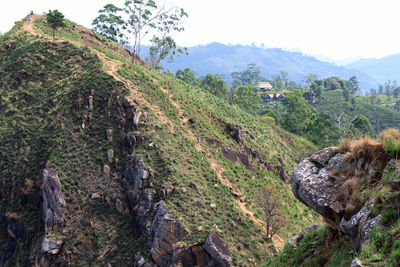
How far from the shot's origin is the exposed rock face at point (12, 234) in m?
26.6

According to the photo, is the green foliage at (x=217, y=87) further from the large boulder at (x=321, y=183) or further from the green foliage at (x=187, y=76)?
the large boulder at (x=321, y=183)

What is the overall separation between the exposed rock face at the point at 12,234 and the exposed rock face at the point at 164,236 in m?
12.9

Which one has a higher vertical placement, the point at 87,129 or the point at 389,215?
the point at 389,215

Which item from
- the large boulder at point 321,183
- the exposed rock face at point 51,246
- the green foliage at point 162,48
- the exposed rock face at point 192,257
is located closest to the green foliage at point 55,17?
the green foliage at point 162,48

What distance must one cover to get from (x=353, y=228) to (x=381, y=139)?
3302 mm

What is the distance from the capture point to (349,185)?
1039 centimetres

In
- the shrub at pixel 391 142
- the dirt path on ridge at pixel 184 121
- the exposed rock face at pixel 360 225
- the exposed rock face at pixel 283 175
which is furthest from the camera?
the exposed rock face at pixel 283 175

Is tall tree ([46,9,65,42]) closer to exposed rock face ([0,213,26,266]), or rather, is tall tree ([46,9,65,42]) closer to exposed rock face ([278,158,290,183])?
exposed rock face ([0,213,26,266])

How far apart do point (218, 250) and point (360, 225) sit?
14278 millimetres

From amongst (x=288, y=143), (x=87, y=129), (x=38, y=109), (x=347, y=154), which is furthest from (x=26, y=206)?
(x=288, y=143)

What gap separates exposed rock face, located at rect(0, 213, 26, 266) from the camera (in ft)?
87.2

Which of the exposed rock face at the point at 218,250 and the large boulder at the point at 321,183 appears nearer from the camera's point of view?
the large boulder at the point at 321,183

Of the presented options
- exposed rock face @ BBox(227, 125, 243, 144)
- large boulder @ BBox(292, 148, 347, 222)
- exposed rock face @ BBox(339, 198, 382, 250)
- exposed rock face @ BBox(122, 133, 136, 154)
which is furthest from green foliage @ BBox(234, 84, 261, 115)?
exposed rock face @ BBox(339, 198, 382, 250)

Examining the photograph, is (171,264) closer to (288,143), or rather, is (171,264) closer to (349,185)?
(349,185)
